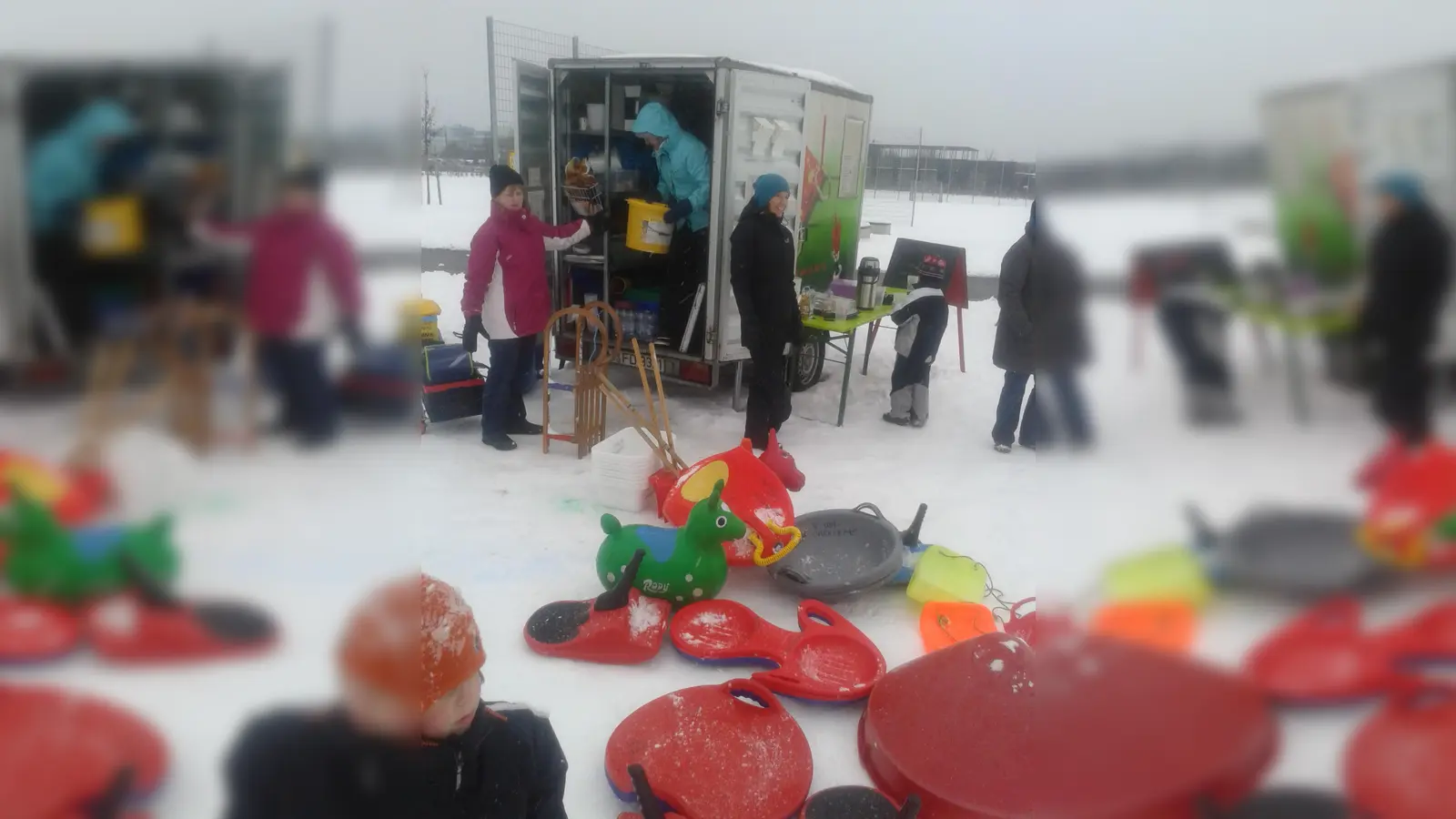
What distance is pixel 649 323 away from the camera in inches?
219

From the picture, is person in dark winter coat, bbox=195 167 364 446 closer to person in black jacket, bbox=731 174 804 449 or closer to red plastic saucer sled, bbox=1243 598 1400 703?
red plastic saucer sled, bbox=1243 598 1400 703

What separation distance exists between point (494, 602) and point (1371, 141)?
278 centimetres

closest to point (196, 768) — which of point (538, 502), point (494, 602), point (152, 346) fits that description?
point (152, 346)

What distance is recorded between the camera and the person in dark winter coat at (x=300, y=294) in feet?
1.57

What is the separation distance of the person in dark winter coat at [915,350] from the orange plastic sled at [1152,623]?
4878 mm

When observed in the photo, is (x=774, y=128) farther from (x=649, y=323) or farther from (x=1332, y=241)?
(x=1332, y=241)

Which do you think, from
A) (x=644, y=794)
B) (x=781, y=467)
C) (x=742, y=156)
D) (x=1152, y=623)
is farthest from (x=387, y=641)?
(x=742, y=156)

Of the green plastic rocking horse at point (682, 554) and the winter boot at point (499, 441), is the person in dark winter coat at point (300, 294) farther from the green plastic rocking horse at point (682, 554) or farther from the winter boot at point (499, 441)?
the winter boot at point (499, 441)

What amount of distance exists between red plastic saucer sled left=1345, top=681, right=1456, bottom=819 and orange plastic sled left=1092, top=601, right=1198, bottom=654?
0.37 ft

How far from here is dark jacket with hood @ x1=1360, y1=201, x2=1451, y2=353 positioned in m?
0.47

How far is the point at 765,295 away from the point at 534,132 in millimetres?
2083

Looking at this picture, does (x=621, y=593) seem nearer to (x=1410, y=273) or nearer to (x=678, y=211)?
(x=1410, y=273)

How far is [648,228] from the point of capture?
5348 millimetres

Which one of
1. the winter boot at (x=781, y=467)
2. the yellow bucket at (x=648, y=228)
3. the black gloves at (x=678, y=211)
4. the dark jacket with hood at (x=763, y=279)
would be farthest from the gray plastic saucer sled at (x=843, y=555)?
the black gloves at (x=678, y=211)
